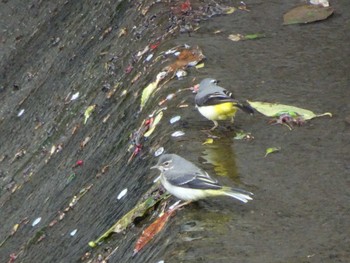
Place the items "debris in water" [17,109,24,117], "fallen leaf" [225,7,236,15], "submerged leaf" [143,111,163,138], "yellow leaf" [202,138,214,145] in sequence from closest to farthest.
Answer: "yellow leaf" [202,138,214,145], "submerged leaf" [143,111,163,138], "fallen leaf" [225,7,236,15], "debris in water" [17,109,24,117]

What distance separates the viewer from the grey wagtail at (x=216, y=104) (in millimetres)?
8586

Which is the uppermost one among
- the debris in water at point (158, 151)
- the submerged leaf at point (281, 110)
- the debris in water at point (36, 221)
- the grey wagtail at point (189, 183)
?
the grey wagtail at point (189, 183)

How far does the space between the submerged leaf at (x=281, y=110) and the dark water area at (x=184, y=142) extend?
9 cm

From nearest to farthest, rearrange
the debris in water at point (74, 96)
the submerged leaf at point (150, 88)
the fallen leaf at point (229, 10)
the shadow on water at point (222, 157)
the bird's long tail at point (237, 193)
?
1. the bird's long tail at point (237, 193)
2. the shadow on water at point (222, 157)
3. the submerged leaf at point (150, 88)
4. the fallen leaf at point (229, 10)
5. the debris in water at point (74, 96)

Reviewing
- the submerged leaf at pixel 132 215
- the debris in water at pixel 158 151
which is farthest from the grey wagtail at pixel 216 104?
the submerged leaf at pixel 132 215

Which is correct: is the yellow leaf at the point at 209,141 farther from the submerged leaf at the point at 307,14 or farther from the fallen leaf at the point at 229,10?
the fallen leaf at the point at 229,10

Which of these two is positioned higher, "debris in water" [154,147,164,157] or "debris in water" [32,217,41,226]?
"debris in water" [154,147,164,157]

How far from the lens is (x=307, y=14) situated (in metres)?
11.7

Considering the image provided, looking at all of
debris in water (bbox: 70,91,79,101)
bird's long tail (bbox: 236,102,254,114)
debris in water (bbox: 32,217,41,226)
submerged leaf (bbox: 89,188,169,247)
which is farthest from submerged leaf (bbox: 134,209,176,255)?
debris in water (bbox: 70,91,79,101)

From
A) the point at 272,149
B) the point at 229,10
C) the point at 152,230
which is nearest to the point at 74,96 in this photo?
the point at 229,10

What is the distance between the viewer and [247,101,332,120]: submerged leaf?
9.20 meters

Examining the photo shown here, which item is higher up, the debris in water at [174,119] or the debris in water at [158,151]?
the debris in water at [158,151]

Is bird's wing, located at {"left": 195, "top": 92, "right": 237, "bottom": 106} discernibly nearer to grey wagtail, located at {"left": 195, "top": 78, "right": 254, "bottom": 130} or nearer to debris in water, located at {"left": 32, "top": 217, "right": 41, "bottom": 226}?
grey wagtail, located at {"left": 195, "top": 78, "right": 254, "bottom": 130}

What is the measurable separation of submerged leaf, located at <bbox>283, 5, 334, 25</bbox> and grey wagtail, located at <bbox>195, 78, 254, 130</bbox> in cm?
315
